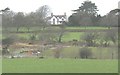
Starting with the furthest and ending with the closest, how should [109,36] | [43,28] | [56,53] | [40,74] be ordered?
[43,28]
[109,36]
[56,53]
[40,74]

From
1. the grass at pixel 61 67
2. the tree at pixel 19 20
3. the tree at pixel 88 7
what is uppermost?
the tree at pixel 88 7

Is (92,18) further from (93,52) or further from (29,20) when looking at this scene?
(93,52)

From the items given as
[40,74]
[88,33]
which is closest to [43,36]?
[88,33]

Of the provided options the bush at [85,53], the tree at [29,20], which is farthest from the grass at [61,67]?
the tree at [29,20]

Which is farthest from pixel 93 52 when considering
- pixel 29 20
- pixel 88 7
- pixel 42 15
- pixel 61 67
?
pixel 88 7

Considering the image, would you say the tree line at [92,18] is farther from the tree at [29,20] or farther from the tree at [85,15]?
the tree at [29,20]

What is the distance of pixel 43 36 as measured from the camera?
28844 mm

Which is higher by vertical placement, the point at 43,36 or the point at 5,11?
the point at 5,11

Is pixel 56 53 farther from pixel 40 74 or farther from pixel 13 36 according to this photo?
pixel 40 74

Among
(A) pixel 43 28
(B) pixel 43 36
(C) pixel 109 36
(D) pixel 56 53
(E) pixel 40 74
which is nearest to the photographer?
(E) pixel 40 74

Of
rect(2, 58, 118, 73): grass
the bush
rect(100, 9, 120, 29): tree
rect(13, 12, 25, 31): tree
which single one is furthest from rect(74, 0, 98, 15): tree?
rect(2, 58, 118, 73): grass

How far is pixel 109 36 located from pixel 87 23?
4.76 m

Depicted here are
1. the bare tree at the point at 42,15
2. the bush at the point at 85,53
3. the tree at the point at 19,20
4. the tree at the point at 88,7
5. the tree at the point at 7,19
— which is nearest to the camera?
the bush at the point at 85,53

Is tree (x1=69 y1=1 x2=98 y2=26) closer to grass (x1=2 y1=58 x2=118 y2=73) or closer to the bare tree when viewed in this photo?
the bare tree
